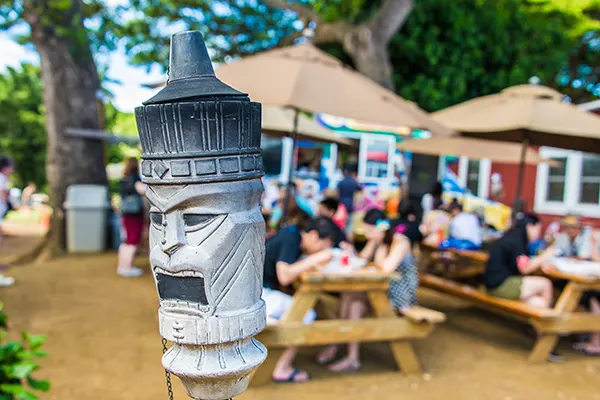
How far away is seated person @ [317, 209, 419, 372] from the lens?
4.02 m

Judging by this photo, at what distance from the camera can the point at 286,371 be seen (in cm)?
370

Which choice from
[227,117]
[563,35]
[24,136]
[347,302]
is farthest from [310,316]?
[24,136]

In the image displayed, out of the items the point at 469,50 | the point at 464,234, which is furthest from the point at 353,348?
the point at 469,50

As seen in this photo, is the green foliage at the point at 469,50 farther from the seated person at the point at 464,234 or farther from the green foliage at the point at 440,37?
the seated person at the point at 464,234

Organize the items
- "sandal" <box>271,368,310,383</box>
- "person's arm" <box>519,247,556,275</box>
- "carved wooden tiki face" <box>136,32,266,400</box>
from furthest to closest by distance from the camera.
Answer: "person's arm" <box>519,247,556,275</box>, "sandal" <box>271,368,310,383</box>, "carved wooden tiki face" <box>136,32,266,400</box>

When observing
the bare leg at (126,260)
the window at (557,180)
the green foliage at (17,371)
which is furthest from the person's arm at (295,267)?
the window at (557,180)

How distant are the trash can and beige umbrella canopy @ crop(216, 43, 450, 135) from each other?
15.5 feet

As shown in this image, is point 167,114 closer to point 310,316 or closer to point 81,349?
point 310,316

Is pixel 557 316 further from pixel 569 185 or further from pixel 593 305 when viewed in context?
pixel 569 185

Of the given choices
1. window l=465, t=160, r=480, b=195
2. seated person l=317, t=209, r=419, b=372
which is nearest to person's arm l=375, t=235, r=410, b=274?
seated person l=317, t=209, r=419, b=372

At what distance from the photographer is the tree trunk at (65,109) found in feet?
26.0

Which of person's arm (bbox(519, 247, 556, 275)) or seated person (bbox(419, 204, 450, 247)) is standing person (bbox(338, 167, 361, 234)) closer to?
seated person (bbox(419, 204, 450, 247))

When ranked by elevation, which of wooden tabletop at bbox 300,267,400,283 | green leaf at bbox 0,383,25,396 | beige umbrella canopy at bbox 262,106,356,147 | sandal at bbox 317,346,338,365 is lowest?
sandal at bbox 317,346,338,365

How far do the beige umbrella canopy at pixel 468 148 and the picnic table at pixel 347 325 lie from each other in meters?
3.71
